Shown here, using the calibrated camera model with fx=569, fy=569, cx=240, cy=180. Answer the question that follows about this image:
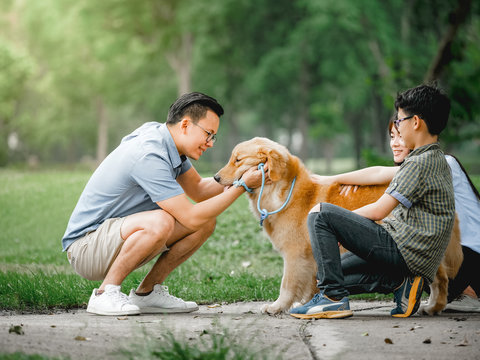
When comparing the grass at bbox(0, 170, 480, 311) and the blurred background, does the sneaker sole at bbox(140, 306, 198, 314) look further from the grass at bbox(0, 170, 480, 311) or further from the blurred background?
the blurred background

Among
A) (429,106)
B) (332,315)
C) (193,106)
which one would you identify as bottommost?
(332,315)

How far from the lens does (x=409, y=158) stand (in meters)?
3.95

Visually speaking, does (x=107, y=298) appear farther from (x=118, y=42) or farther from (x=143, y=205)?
(x=118, y=42)

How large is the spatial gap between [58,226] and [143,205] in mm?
5977

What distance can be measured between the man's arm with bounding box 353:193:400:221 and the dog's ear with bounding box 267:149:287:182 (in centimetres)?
86

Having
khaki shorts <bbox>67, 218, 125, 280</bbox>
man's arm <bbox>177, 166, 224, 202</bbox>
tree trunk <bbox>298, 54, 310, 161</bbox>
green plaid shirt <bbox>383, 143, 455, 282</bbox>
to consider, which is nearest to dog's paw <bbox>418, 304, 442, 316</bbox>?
green plaid shirt <bbox>383, 143, 455, 282</bbox>

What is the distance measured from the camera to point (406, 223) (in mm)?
4023

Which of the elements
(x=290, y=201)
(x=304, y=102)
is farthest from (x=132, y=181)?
(x=304, y=102)

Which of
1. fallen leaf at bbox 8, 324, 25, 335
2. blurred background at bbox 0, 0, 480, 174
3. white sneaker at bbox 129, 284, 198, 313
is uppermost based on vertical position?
blurred background at bbox 0, 0, 480, 174

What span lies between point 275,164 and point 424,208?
4.07 ft

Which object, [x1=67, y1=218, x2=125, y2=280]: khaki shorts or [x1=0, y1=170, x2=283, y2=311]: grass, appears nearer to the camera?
[x1=67, y1=218, x2=125, y2=280]: khaki shorts

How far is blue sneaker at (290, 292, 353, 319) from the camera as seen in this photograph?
4051mm

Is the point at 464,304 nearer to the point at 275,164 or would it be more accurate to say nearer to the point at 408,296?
the point at 408,296

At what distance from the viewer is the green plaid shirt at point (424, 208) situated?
12.7 ft
